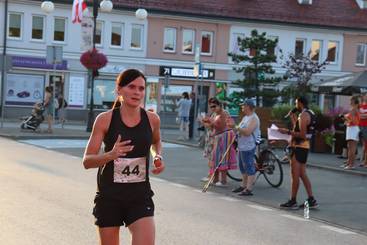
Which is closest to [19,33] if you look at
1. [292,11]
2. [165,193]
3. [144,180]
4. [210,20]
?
[210,20]

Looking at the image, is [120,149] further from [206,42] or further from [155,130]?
[206,42]

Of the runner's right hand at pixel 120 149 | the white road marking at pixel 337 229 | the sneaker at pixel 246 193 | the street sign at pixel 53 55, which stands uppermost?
the street sign at pixel 53 55

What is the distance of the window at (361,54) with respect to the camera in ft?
153

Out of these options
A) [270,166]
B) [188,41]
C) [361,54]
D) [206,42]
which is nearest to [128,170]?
[270,166]

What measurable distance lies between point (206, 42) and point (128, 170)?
38838mm

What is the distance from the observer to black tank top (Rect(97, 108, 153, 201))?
14.6ft

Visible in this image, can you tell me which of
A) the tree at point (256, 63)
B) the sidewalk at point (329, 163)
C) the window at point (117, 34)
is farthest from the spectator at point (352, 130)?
the window at point (117, 34)

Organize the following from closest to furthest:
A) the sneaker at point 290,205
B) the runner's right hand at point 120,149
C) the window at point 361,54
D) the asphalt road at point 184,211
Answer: the runner's right hand at point 120,149 → the asphalt road at point 184,211 → the sneaker at point 290,205 → the window at point 361,54

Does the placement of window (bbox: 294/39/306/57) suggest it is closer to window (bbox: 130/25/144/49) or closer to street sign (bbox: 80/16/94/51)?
window (bbox: 130/25/144/49)

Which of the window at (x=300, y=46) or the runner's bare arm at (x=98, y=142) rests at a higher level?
the window at (x=300, y=46)

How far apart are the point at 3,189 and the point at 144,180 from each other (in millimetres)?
6285

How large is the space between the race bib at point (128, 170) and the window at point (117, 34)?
37053 mm

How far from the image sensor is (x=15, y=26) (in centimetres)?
3856

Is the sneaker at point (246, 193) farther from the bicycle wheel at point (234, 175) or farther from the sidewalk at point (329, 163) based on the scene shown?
the sidewalk at point (329, 163)
